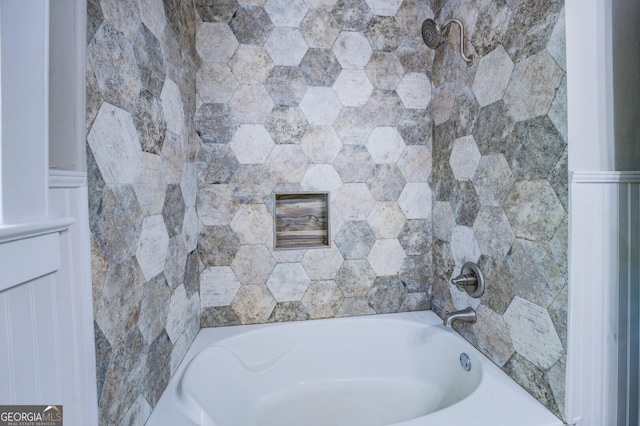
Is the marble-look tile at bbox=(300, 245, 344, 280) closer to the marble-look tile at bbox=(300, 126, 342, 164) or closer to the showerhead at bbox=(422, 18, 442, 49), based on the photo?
the marble-look tile at bbox=(300, 126, 342, 164)

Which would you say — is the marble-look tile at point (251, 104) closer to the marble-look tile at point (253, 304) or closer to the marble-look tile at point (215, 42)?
the marble-look tile at point (215, 42)

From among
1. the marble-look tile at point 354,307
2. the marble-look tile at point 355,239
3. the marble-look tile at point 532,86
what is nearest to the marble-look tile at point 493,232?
the marble-look tile at point 532,86

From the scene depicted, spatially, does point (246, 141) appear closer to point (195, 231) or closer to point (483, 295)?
point (195, 231)

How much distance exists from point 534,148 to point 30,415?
1.42m

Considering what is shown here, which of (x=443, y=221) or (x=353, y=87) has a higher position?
(x=353, y=87)

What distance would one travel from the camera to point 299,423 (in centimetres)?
138

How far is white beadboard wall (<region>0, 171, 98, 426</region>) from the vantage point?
488 mm

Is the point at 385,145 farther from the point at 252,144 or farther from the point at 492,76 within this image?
the point at 252,144

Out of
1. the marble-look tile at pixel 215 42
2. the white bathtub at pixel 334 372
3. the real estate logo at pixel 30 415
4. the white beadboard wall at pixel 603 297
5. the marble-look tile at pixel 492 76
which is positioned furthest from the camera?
the marble-look tile at pixel 215 42

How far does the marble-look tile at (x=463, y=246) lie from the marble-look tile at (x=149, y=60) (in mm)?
1380

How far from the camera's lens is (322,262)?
5.25ft

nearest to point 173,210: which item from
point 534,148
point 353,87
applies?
point 353,87

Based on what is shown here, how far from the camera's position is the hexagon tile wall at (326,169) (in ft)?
2.85

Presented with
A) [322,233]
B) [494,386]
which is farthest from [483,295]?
[322,233]
